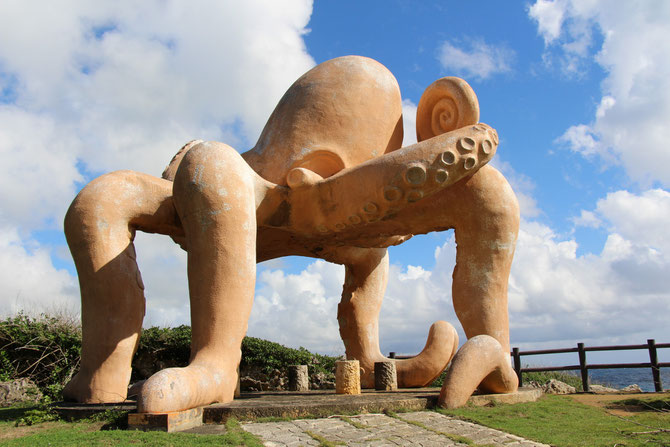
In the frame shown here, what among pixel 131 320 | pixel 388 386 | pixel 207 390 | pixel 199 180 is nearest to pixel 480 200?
pixel 388 386

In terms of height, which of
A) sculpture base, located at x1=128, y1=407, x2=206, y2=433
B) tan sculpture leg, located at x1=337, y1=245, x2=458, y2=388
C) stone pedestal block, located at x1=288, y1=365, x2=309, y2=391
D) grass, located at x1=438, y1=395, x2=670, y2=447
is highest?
tan sculpture leg, located at x1=337, y1=245, x2=458, y2=388

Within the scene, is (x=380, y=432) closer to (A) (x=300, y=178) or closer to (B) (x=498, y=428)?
(B) (x=498, y=428)

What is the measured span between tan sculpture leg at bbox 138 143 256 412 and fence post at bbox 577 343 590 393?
746 cm

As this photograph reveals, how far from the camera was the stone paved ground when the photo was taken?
13.8 ft

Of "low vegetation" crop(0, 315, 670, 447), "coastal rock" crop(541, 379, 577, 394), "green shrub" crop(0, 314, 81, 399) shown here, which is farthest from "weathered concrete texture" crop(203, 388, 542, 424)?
"green shrub" crop(0, 314, 81, 399)

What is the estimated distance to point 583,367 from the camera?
10750mm

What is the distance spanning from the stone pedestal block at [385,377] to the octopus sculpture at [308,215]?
56 cm

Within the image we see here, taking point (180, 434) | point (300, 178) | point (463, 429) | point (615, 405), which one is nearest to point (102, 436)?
point (180, 434)

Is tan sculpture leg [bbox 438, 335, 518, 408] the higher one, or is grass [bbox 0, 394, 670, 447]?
tan sculpture leg [bbox 438, 335, 518, 408]

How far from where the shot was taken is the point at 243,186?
236 inches

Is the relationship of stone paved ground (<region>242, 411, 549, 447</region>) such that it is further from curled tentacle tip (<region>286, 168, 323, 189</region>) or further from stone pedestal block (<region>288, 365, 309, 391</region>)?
stone pedestal block (<region>288, 365, 309, 391</region>)

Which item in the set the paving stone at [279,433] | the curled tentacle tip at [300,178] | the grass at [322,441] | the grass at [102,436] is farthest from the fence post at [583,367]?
the grass at [102,436]

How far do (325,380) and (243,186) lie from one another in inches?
236

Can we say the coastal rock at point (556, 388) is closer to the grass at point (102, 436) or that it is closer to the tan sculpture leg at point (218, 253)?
the tan sculpture leg at point (218, 253)
